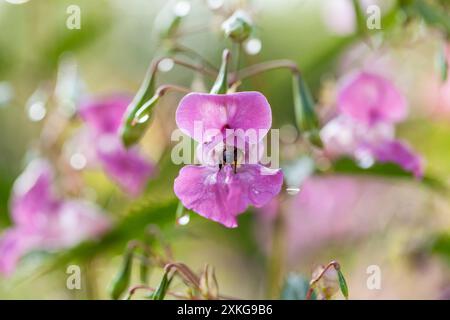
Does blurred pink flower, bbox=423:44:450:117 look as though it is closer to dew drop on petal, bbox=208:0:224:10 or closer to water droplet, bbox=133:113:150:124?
dew drop on petal, bbox=208:0:224:10

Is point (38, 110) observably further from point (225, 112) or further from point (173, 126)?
point (225, 112)

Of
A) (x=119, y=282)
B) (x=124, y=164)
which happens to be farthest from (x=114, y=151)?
(x=119, y=282)

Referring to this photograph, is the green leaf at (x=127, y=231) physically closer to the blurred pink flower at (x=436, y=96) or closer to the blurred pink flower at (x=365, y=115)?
the blurred pink flower at (x=365, y=115)

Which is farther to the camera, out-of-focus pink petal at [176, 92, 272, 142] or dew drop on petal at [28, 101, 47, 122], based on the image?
dew drop on petal at [28, 101, 47, 122]

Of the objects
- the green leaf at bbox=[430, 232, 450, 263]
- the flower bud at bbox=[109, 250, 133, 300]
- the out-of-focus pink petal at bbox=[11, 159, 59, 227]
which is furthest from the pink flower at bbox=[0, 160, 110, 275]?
the green leaf at bbox=[430, 232, 450, 263]

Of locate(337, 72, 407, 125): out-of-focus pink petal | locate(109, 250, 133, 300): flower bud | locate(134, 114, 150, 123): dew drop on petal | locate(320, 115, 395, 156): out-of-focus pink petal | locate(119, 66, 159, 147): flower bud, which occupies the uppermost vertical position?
locate(337, 72, 407, 125): out-of-focus pink petal
